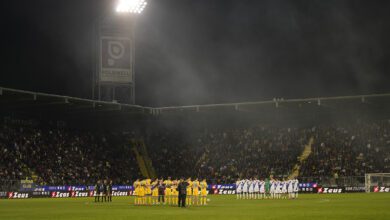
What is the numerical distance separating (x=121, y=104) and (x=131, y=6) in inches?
473

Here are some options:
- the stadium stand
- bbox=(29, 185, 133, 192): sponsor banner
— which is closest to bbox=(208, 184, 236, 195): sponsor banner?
the stadium stand

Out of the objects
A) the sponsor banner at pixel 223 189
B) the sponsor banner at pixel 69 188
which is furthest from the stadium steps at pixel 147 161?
the sponsor banner at pixel 223 189

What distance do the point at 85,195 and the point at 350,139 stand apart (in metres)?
30.7

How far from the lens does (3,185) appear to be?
5684 cm

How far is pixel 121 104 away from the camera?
68.3 meters

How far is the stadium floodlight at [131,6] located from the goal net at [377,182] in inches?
1128

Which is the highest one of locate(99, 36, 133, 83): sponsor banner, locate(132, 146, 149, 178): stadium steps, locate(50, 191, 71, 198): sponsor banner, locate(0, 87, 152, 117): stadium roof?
locate(99, 36, 133, 83): sponsor banner

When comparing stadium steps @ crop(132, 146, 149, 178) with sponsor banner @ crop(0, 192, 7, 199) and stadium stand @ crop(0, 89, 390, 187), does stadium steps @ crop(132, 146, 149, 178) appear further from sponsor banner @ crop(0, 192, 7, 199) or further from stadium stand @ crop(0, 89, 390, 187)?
sponsor banner @ crop(0, 192, 7, 199)

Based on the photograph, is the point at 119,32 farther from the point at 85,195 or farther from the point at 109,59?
the point at 85,195

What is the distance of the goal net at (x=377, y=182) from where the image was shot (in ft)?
196

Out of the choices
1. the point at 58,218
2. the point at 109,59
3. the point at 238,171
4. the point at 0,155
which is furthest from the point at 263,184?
the point at 58,218

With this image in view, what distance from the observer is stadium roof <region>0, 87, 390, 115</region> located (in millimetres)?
61938

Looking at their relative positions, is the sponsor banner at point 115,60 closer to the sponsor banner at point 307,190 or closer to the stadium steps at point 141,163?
the stadium steps at point 141,163

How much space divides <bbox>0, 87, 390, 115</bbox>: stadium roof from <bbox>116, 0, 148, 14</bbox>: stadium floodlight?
10.5 metres
